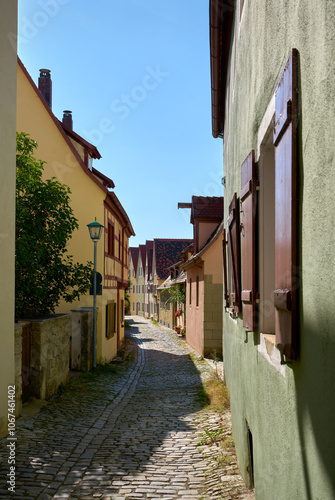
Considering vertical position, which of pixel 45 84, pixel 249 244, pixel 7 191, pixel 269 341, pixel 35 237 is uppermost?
pixel 45 84

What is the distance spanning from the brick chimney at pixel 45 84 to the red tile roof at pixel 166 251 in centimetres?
2455

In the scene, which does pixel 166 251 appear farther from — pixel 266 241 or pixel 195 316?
pixel 266 241

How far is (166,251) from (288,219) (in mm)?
38446

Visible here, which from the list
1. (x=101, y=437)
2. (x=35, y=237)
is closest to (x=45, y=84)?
(x=35, y=237)

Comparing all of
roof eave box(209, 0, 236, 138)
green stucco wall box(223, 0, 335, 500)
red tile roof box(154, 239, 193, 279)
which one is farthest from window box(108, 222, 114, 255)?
red tile roof box(154, 239, 193, 279)

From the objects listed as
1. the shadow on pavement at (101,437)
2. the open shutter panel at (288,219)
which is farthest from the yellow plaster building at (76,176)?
the open shutter panel at (288,219)

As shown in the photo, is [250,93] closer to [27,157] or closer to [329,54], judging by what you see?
[329,54]

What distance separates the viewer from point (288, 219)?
2.22 metres

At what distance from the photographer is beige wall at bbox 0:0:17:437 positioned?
19.9 ft

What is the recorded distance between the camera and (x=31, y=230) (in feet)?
28.9

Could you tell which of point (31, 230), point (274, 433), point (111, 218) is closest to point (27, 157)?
point (31, 230)

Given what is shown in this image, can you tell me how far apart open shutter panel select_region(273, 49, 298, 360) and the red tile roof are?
36.6 metres

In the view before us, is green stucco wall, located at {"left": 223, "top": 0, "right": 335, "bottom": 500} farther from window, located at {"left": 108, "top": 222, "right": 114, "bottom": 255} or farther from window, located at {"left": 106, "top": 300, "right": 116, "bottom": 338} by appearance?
window, located at {"left": 108, "top": 222, "right": 114, "bottom": 255}

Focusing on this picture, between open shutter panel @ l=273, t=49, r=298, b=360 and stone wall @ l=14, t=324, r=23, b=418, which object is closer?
open shutter panel @ l=273, t=49, r=298, b=360
